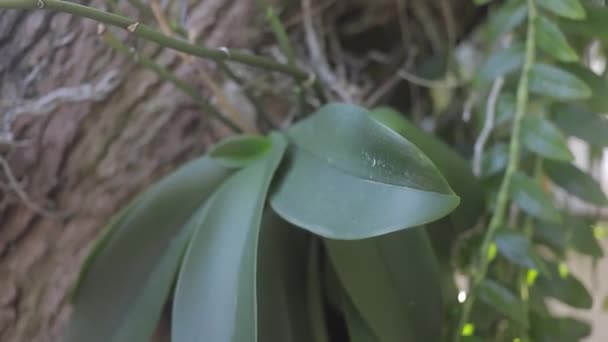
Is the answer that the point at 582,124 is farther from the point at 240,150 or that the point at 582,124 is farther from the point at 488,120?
the point at 240,150

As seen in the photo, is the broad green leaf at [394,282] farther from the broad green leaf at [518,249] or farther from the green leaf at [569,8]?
the green leaf at [569,8]

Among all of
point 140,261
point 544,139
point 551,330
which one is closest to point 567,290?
point 551,330

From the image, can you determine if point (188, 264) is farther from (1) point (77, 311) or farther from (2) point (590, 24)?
(2) point (590, 24)

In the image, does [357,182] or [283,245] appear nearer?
[357,182]

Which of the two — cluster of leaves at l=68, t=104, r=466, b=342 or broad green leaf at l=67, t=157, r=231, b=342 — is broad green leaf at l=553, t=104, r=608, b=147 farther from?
broad green leaf at l=67, t=157, r=231, b=342

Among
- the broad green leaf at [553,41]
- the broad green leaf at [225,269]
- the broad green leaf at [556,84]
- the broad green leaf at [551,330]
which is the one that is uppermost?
the broad green leaf at [225,269]

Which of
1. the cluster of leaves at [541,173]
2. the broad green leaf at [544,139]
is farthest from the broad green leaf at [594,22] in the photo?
the broad green leaf at [544,139]
